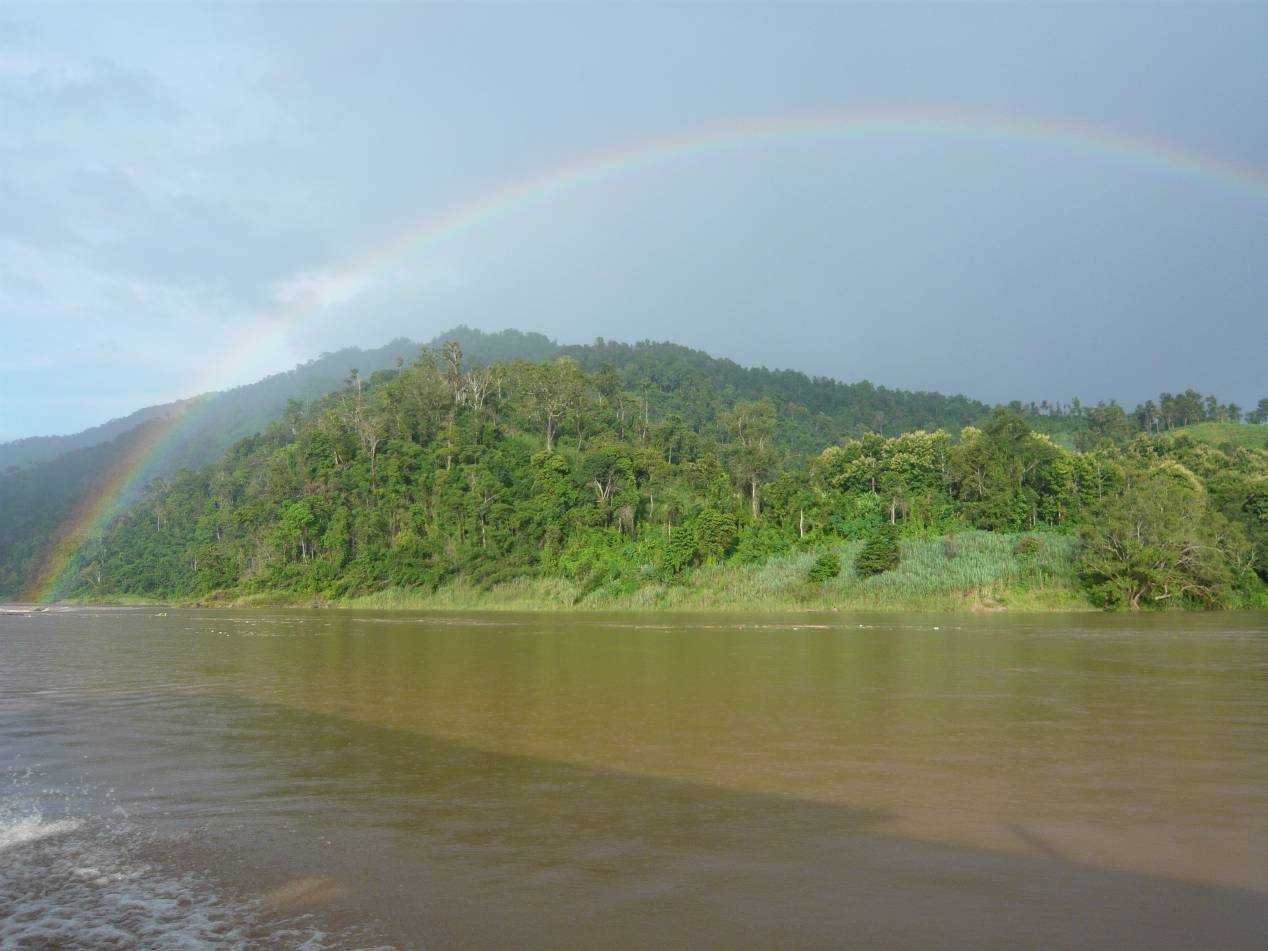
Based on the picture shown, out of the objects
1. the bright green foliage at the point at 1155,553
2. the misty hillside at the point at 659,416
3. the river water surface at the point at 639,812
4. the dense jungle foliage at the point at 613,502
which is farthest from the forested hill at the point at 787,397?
the river water surface at the point at 639,812

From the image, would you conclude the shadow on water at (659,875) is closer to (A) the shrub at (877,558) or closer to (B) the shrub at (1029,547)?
(A) the shrub at (877,558)

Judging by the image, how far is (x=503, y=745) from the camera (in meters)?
13.4

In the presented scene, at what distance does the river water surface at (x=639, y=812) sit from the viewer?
6.62 m

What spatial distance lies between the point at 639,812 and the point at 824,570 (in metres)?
58.1

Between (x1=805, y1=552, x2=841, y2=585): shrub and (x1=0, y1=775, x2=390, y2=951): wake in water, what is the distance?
6013 cm

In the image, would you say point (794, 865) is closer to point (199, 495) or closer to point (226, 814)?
point (226, 814)

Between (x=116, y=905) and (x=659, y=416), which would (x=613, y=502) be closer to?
(x=659, y=416)

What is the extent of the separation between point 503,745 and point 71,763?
613 centimetres

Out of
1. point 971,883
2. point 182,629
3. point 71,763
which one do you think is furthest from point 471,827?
point 182,629

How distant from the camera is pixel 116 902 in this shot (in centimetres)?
700

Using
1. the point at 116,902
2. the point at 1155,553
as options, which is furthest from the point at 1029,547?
the point at 116,902

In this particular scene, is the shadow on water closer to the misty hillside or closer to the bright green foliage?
the bright green foliage

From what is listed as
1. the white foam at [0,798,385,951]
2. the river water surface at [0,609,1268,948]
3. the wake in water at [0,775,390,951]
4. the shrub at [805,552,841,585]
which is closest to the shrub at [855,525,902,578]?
the shrub at [805,552,841,585]

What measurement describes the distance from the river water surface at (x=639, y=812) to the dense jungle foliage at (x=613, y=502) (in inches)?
1781
